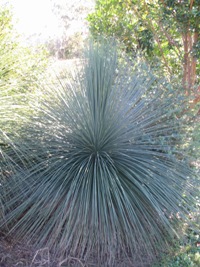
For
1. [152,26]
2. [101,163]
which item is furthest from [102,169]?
[152,26]

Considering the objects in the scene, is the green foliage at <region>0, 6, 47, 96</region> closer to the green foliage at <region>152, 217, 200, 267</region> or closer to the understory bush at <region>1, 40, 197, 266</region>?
the understory bush at <region>1, 40, 197, 266</region>

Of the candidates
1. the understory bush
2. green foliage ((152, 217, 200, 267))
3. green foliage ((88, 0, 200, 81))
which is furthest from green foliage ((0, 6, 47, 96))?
green foliage ((152, 217, 200, 267))

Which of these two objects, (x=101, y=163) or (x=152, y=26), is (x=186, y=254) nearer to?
(x=101, y=163)

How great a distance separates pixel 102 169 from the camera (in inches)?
133

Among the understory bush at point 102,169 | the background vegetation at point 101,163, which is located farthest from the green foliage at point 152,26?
the understory bush at point 102,169

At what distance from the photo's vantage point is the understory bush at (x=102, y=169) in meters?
3.21

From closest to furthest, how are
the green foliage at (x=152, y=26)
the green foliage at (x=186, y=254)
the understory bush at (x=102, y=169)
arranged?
the understory bush at (x=102, y=169) → the green foliage at (x=186, y=254) → the green foliage at (x=152, y=26)

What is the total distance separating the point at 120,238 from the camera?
10.5ft

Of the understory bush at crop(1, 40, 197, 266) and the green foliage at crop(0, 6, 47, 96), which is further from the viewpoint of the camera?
the green foliage at crop(0, 6, 47, 96)

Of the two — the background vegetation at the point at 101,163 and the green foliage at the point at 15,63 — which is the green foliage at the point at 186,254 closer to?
the background vegetation at the point at 101,163

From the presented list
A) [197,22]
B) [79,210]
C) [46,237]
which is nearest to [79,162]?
[79,210]

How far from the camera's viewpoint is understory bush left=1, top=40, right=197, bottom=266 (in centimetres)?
321

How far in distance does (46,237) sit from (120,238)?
0.74m

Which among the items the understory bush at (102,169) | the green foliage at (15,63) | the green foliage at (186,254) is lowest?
the green foliage at (186,254)
